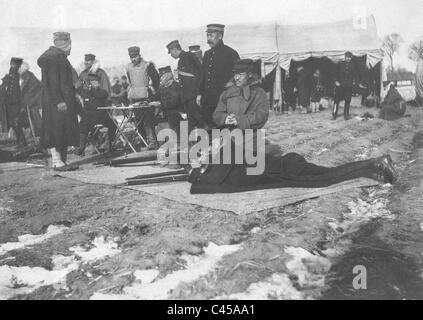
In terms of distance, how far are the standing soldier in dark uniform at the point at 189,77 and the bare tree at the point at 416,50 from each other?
2.43 meters

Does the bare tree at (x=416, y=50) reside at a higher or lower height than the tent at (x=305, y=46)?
lower

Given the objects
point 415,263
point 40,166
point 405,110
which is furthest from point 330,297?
point 405,110

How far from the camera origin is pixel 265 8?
4.71 metres

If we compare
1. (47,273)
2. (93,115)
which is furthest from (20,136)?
(47,273)

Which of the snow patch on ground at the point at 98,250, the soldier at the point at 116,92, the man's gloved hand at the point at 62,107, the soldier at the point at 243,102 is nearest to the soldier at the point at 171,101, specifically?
the man's gloved hand at the point at 62,107

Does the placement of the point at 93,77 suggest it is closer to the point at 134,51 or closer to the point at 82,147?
the point at 134,51

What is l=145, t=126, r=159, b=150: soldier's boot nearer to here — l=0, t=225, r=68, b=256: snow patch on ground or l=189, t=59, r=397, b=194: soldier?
l=189, t=59, r=397, b=194: soldier

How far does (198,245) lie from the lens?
2479 mm

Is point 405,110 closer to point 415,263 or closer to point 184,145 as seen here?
point 184,145

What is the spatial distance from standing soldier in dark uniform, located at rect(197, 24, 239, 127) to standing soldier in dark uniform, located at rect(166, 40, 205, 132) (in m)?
0.52

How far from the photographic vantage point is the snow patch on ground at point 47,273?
2.13m

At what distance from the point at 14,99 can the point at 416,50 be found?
17.8 ft

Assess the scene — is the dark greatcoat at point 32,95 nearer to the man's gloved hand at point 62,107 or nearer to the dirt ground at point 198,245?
the man's gloved hand at point 62,107

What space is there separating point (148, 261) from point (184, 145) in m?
3.24
